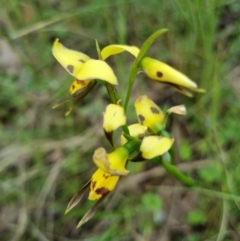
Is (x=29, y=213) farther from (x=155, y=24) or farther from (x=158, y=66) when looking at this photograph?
(x=158, y=66)

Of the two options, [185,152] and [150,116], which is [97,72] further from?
[185,152]

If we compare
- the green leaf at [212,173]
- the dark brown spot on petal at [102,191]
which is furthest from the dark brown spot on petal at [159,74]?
the green leaf at [212,173]

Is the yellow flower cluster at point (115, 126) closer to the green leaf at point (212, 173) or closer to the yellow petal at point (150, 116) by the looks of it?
the yellow petal at point (150, 116)

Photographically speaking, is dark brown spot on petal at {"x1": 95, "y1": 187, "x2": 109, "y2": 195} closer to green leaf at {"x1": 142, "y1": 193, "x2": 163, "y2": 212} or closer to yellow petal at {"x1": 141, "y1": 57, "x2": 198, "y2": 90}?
yellow petal at {"x1": 141, "y1": 57, "x2": 198, "y2": 90}

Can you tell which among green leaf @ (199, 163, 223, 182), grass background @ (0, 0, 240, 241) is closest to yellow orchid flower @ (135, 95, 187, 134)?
grass background @ (0, 0, 240, 241)

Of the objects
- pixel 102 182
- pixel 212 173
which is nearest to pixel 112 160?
pixel 102 182

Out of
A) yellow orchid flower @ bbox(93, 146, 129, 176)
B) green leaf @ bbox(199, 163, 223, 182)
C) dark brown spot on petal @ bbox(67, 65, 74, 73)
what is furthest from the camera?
green leaf @ bbox(199, 163, 223, 182)

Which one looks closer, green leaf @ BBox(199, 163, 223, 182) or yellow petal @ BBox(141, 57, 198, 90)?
yellow petal @ BBox(141, 57, 198, 90)
